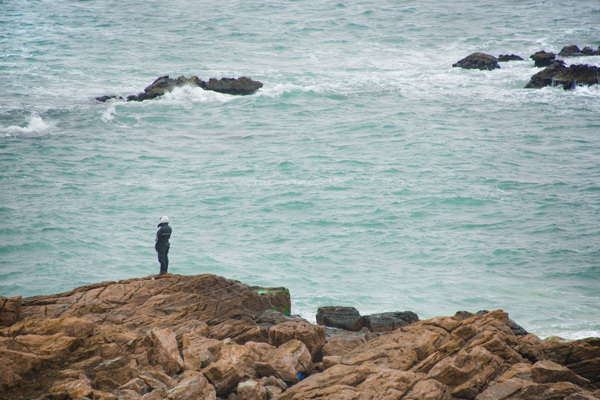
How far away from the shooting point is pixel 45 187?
25.7 metres

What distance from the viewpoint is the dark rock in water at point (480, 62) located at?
156 feet

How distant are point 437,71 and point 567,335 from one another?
36.9 meters

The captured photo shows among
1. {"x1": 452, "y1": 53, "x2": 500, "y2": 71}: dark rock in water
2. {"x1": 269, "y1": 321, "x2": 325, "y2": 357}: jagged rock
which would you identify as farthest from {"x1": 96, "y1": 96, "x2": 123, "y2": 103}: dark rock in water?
{"x1": 269, "y1": 321, "x2": 325, "y2": 357}: jagged rock

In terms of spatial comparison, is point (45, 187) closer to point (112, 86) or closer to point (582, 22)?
point (112, 86)

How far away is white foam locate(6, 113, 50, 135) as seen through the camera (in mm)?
32562

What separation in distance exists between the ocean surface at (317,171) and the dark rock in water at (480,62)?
125cm

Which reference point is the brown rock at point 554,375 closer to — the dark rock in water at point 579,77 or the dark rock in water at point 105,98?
the dark rock in water at point 105,98

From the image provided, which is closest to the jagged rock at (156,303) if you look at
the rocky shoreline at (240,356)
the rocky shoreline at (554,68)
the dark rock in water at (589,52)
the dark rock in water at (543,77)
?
the rocky shoreline at (240,356)

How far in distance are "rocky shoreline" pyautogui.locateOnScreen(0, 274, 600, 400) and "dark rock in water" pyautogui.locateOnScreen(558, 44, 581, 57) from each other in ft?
148

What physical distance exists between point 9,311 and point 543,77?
142 feet

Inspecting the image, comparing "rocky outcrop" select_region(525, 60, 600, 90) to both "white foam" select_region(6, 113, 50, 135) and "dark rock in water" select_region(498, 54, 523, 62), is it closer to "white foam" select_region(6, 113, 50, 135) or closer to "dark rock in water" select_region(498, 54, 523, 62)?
"dark rock in water" select_region(498, 54, 523, 62)

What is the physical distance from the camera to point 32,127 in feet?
109

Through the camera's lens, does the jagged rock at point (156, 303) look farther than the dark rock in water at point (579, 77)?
No

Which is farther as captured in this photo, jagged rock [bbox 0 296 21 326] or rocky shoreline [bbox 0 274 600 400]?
jagged rock [bbox 0 296 21 326]
